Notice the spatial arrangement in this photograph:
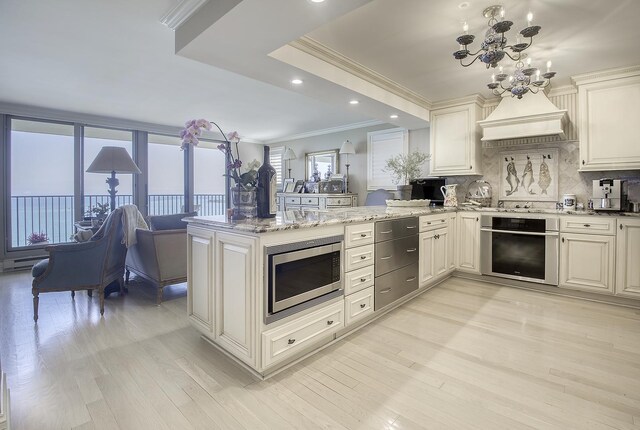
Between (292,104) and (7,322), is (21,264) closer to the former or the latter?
(7,322)

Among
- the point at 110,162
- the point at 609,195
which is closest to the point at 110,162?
the point at 110,162

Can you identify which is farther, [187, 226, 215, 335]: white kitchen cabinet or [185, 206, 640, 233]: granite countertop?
[187, 226, 215, 335]: white kitchen cabinet

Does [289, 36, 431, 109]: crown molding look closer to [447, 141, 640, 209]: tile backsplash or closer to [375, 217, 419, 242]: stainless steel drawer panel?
[447, 141, 640, 209]: tile backsplash

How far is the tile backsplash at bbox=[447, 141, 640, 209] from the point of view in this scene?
11.9ft

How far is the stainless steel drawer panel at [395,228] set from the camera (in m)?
2.86

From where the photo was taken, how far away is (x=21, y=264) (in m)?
5.09

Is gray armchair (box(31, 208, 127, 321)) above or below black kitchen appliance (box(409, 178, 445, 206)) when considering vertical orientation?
below

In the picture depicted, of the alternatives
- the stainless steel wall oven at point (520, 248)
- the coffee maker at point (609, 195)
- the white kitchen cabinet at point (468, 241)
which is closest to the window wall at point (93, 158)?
the white kitchen cabinet at point (468, 241)

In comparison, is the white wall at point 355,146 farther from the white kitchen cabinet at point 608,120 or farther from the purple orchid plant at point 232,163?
the purple orchid plant at point 232,163

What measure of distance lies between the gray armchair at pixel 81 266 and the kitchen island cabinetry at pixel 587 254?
191 inches

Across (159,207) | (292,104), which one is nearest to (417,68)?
(292,104)

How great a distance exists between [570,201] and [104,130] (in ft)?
25.0

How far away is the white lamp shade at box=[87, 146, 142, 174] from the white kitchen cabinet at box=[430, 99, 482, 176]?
429 centimetres

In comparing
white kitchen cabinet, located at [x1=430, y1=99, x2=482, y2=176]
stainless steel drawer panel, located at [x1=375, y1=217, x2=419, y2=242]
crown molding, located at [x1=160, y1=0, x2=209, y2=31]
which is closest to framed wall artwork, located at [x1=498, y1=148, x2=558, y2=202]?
white kitchen cabinet, located at [x1=430, y1=99, x2=482, y2=176]
